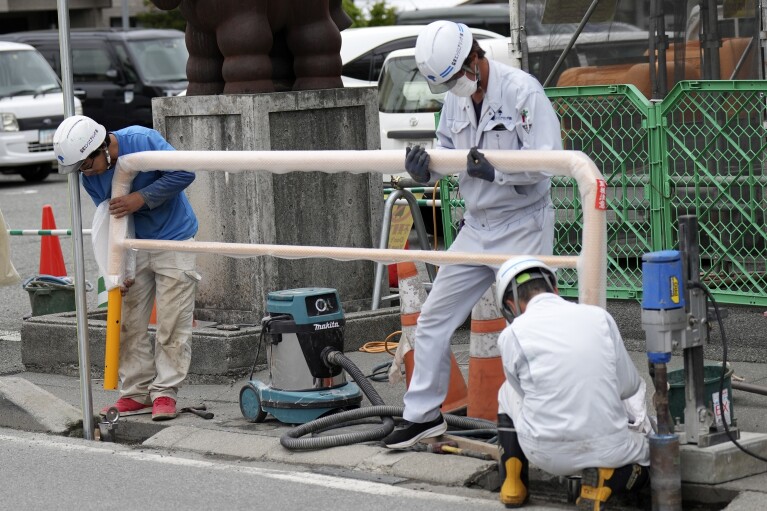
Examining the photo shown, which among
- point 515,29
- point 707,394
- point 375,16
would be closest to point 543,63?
point 515,29

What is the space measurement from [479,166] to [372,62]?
12.8m

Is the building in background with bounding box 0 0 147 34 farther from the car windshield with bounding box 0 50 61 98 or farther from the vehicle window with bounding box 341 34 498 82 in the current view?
the vehicle window with bounding box 341 34 498 82

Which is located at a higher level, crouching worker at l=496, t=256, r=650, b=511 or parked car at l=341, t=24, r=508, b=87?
parked car at l=341, t=24, r=508, b=87

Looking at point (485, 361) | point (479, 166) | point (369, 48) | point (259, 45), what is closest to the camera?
point (479, 166)

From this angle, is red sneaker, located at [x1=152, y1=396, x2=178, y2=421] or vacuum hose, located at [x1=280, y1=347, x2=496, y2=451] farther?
red sneaker, located at [x1=152, y1=396, x2=178, y2=421]

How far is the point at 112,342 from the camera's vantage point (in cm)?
705

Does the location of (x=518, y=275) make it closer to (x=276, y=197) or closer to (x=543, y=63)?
(x=276, y=197)

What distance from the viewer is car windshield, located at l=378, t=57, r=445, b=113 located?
1465cm

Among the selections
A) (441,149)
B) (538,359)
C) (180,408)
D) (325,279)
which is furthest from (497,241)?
(325,279)

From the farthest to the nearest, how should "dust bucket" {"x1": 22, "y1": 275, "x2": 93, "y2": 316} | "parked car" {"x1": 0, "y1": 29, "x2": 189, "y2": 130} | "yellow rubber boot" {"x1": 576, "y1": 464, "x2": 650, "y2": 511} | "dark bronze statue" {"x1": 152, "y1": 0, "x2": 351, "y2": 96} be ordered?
"parked car" {"x1": 0, "y1": 29, "x2": 189, "y2": 130} < "dust bucket" {"x1": 22, "y1": 275, "x2": 93, "y2": 316} < "dark bronze statue" {"x1": 152, "y1": 0, "x2": 351, "y2": 96} < "yellow rubber boot" {"x1": 576, "y1": 464, "x2": 650, "y2": 511}

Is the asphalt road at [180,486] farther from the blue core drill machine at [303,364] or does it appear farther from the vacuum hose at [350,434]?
the blue core drill machine at [303,364]

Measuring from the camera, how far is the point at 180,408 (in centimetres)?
754

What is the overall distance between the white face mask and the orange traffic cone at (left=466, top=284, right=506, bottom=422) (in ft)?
3.69

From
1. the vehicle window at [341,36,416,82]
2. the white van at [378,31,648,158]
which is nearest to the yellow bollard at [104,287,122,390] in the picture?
the white van at [378,31,648,158]
